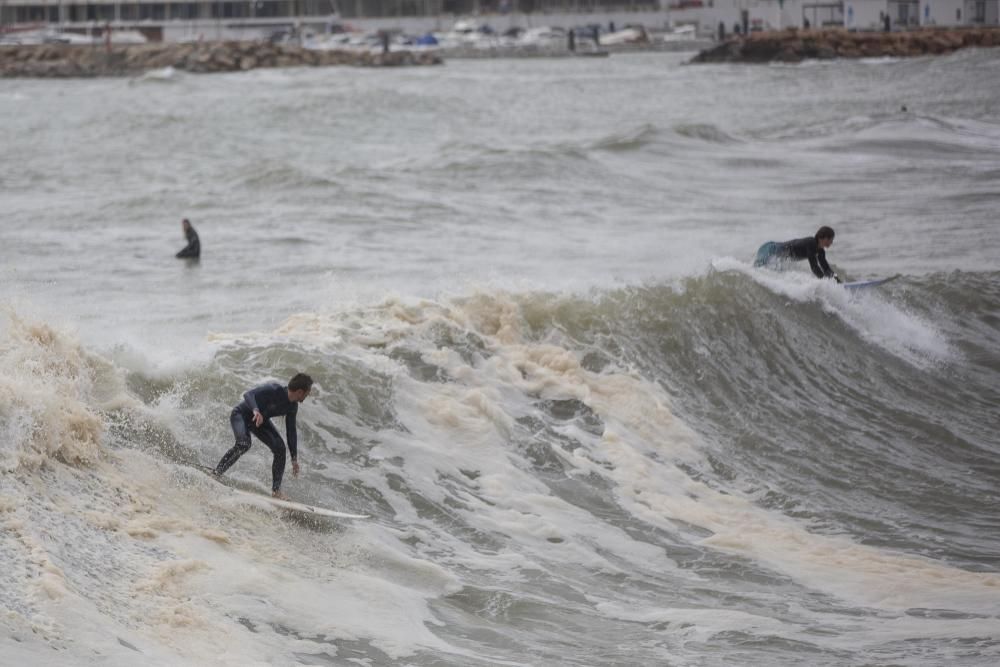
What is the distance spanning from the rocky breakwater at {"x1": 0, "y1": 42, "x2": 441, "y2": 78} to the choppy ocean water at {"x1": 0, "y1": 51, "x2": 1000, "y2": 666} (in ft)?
165

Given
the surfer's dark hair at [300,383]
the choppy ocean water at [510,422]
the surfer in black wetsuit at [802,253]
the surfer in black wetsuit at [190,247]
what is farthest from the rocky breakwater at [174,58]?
the surfer's dark hair at [300,383]

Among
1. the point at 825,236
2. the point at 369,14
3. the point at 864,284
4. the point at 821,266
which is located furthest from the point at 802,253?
the point at 369,14

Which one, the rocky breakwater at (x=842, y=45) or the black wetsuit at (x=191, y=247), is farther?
the rocky breakwater at (x=842, y=45)

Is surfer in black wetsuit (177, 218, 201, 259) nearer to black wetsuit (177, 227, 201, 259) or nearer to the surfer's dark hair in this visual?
black wetsuit (177, 227, 201, 259)

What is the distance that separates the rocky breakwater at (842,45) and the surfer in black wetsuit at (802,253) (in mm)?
56679

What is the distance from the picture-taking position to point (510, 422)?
1374 cm

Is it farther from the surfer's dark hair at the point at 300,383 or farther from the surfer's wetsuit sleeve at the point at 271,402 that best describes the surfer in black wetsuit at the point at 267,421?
the surfer's dark hair at the point at 300,383

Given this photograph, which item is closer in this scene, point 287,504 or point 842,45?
point 287,504

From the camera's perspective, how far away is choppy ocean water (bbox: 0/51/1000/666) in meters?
9.45

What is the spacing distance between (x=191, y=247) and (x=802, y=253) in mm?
9423

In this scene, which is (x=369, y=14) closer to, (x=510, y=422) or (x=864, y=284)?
(x=864, y=284)

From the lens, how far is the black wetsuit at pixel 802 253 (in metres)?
17.5

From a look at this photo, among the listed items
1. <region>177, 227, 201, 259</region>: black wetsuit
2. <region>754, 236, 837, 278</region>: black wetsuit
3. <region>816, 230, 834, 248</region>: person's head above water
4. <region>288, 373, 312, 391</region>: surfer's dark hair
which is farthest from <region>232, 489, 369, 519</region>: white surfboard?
<region>177, 227, 201, 259</region>: black wetsuit

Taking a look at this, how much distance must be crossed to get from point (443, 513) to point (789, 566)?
114 inches
